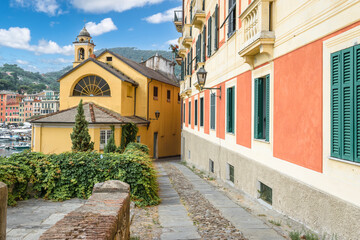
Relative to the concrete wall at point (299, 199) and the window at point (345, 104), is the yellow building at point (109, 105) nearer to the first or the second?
the concrete wall at point (299, 199)

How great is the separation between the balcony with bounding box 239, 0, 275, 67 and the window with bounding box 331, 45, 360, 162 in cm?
249

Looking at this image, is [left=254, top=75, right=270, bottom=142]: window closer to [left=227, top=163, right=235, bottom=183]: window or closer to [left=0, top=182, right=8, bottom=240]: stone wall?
[left=227, top=163, right=235, bottom=183]: window

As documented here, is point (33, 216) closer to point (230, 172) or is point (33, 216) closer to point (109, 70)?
point (230, 172)

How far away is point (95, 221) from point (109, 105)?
22.2 metres

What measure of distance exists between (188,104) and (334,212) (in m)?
17.0

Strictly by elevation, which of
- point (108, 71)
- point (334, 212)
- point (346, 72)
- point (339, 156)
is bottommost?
point (334, 212)

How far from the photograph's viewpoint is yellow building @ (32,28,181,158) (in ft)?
70.2

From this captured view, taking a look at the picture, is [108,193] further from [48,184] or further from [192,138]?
[192,138]

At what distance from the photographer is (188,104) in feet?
69.7

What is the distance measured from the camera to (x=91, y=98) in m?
25.1

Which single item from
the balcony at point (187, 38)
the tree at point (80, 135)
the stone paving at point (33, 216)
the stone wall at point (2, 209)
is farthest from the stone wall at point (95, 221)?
the balcony at point (187, 38)

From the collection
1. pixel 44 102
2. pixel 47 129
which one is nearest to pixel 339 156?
pixel 47 129

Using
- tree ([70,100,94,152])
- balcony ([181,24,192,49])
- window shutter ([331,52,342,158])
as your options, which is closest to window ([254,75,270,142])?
window shutter ([331,52,342,158])

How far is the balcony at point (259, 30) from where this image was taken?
7039mm
